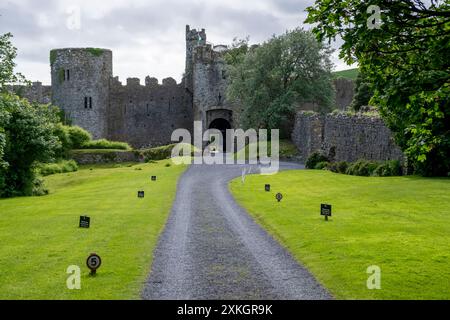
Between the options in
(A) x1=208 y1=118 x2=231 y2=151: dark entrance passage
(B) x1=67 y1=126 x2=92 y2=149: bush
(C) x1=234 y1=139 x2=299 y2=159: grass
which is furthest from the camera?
(A) x1=208 y1=118 x2=231 y2=151: dark entrance passage

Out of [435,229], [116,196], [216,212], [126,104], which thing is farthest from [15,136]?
[126,104]

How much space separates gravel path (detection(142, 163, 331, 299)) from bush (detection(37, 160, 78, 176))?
31909 millimetres

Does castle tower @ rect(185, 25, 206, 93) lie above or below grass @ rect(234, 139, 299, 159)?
above

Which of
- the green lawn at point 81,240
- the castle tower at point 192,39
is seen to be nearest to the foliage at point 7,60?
the green lawn at point 81,240

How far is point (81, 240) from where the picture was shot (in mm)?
18625

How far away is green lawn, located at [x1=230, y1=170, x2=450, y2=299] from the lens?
13.8 metres

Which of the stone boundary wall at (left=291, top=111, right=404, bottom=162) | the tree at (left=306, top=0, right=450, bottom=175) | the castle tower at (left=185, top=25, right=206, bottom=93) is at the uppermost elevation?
the castle tower at (left=185, top=25, right=206, bottom=93)

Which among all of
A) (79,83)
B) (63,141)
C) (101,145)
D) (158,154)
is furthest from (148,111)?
(158,154)

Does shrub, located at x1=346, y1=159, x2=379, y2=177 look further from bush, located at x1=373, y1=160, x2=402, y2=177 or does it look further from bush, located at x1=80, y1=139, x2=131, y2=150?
bush, located at x1=80, y1=139, x2=131, y2=150

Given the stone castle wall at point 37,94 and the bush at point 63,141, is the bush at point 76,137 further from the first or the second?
the stone castle wall at point 37,94

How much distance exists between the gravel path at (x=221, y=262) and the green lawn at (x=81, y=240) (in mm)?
516

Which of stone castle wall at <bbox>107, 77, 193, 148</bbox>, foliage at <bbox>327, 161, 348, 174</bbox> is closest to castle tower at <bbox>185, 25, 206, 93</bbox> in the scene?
stone castle wall at <bbox>107, 77, 193, 148</bbox>
